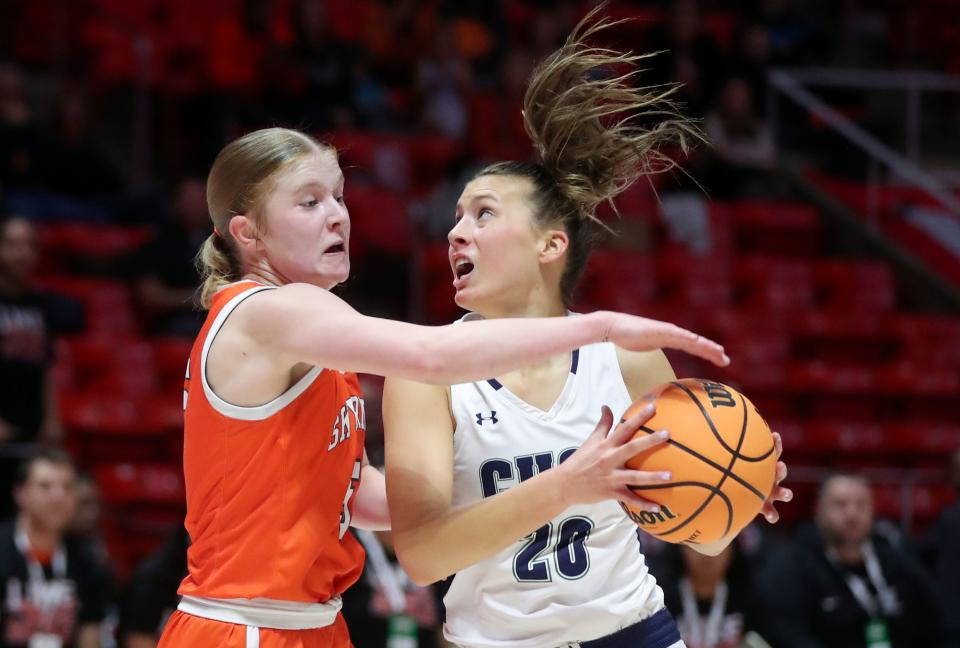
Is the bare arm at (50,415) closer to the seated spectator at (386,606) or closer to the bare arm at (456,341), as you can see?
the seated spectator at (386,606)

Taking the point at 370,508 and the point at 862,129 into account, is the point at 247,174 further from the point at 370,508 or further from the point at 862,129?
the point at 862,129

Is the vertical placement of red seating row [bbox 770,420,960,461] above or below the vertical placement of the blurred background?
below

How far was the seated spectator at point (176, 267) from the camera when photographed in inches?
322

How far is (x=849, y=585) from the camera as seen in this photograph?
23.6 ft

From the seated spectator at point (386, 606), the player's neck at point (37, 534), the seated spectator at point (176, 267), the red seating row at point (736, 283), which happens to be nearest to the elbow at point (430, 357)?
the seated spectator at point (386, 606)

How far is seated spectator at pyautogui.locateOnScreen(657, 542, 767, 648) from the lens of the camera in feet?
22.3

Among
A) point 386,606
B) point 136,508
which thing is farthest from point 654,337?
point 136,508

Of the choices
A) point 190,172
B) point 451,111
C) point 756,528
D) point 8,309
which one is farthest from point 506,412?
point 451,111

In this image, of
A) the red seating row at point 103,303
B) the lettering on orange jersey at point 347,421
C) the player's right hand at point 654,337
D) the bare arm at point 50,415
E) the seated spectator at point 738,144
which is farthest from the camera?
the seated spectator at point 738,144

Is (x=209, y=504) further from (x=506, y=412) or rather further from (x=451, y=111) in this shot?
(x=451, y=111)

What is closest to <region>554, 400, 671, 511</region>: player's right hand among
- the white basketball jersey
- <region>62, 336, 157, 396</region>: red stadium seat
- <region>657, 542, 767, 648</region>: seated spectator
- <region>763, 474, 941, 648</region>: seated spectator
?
the white basketball jersey

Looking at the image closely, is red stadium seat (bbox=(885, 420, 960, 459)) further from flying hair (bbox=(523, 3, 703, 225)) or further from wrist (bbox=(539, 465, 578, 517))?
wrist (bbox=(539, 465, 578, 517))

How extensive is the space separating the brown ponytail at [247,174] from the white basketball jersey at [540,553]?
638 mm

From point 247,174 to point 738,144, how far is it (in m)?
8.47
